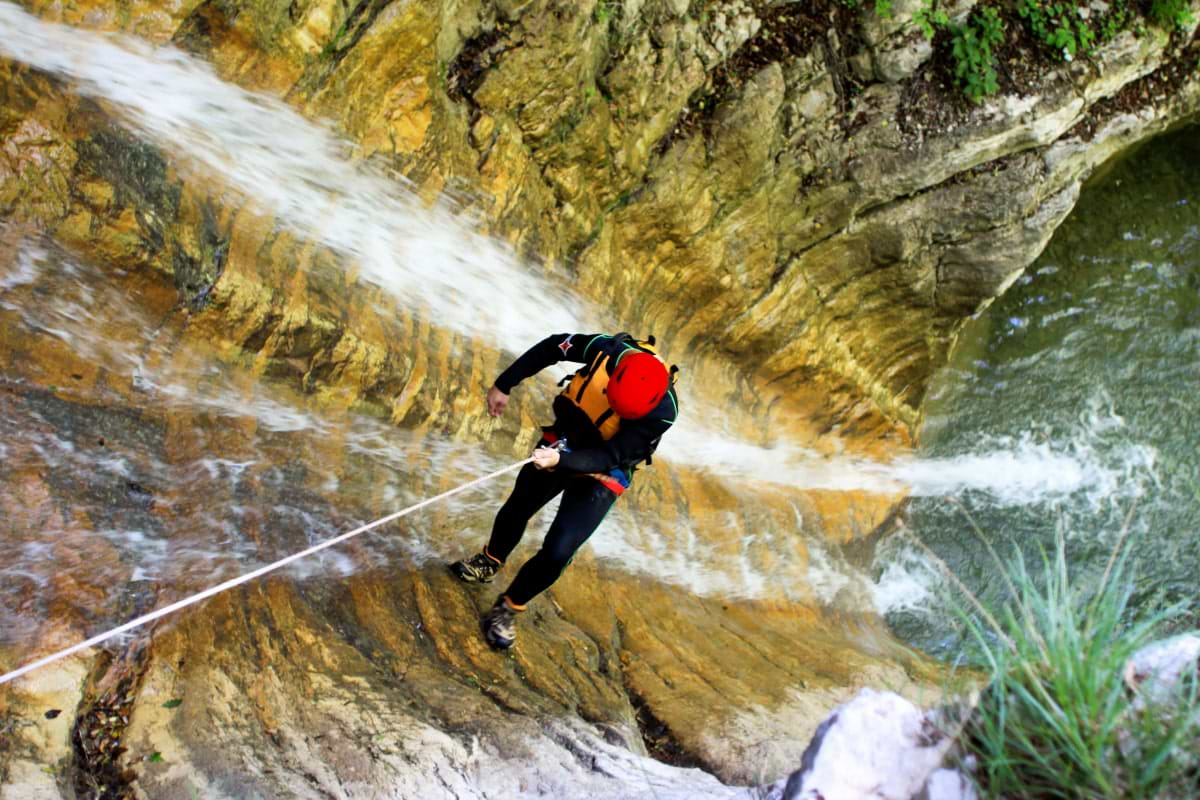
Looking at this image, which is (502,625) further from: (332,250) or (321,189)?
(321,189)

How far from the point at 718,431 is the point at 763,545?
41.9 inches

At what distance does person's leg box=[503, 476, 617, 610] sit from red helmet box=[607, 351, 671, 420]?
1.56 ft

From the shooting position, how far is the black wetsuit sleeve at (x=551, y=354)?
14.2ft

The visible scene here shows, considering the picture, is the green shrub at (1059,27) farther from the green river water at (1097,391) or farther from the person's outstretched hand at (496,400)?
the person's outstretched hand at (496,400)

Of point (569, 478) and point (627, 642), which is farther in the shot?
point (627, 642)

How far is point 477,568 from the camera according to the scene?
16.1 feet

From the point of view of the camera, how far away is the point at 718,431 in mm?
8062

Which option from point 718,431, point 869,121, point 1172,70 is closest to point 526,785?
point 718,431

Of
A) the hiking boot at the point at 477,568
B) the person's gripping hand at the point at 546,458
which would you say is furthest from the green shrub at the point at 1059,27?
the hiking boot at the point at 477,568

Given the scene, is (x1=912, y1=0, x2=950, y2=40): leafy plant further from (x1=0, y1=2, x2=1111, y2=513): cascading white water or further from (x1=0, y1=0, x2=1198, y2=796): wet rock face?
(x1=0, y1=2, x2=1111, y2=513): cascading white water

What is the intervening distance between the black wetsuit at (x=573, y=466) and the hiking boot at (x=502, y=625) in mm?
58

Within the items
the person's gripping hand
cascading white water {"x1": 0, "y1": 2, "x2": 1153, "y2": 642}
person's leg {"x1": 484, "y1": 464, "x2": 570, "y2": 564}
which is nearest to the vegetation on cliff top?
cascading white water {"x1": 0, "y1": 2, "x2": 1153, "y2": 642}

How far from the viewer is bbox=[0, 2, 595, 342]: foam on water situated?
486 centimetres

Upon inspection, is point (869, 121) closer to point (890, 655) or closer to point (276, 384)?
point (890, 655)
